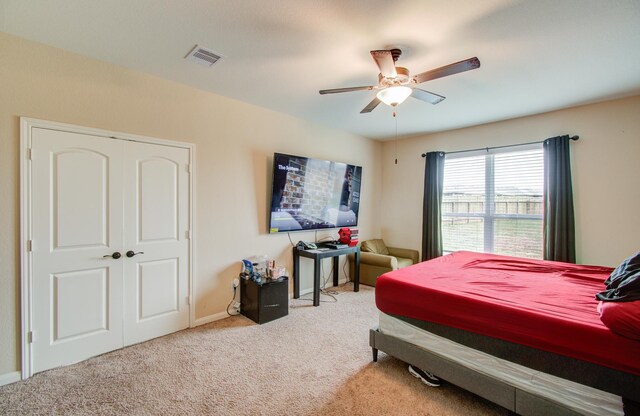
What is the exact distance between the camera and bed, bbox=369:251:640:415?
4.71 feet

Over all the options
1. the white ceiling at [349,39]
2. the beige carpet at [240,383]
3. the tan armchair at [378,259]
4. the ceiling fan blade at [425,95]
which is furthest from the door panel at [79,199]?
the tan armchair at [378,259]

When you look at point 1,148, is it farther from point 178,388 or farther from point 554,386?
point 554,386

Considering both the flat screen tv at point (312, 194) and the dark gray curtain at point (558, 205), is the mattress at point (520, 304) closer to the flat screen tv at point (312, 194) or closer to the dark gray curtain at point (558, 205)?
the dark gray curtain at point (558, 205)

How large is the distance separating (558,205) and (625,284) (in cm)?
231

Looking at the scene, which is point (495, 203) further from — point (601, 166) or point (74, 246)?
point (74, 246)

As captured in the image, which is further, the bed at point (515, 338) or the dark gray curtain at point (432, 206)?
the dark gray curtain at point (432, 206)

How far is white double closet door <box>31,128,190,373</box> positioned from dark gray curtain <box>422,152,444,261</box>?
374 centimetres

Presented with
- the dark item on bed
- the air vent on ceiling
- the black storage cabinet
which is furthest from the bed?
the air vent on ceiling

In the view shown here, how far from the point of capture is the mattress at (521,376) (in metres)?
1.45

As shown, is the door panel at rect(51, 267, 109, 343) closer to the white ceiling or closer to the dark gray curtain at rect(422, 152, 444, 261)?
the white ceiling

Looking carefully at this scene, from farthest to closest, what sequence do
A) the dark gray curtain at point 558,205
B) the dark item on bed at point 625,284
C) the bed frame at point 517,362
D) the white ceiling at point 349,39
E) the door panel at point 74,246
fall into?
the dark gray curtain at point 558,205 < the door panel at point 74,246 < the white ceiling at point 349,39 < the dark item on bed at point 625,284 < the bed frame at point 517,362

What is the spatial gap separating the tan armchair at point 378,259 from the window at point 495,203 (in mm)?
670

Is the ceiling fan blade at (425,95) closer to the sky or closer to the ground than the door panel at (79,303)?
closer to the sky

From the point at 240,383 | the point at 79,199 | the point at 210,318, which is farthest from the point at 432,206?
the point at 79,199
